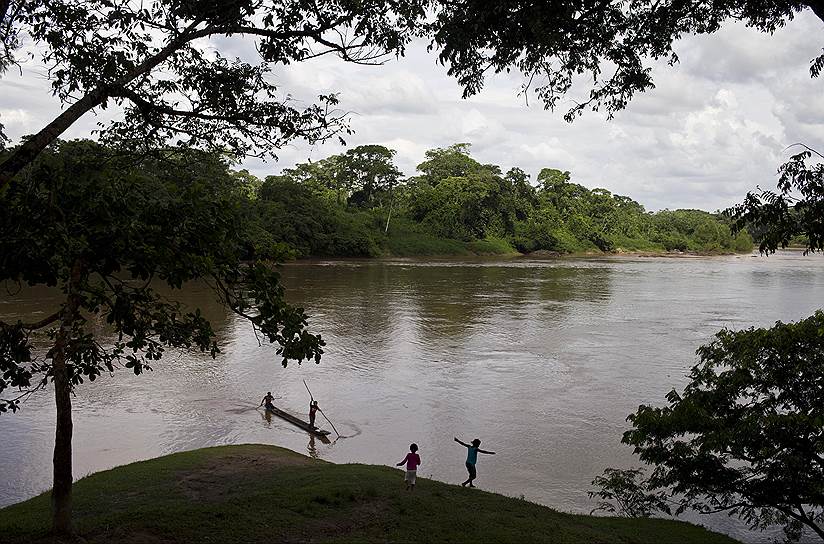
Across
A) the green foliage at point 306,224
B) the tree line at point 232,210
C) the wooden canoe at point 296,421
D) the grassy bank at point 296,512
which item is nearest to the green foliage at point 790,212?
the tree line at point 232,210

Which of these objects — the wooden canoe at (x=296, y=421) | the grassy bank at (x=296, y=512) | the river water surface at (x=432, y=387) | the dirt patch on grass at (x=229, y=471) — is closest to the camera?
the grassy bank at (x=296, y=512)

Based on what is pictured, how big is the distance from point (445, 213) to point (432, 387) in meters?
75.5

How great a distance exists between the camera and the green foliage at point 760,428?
1054cm

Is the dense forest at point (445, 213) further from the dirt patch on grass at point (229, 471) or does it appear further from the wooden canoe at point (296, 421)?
the dirt patch on grass at point (229, 471)

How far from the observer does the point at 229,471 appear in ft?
Answer: 41.1

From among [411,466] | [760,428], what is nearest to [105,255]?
[411,466]

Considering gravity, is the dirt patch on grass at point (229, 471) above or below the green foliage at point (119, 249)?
below

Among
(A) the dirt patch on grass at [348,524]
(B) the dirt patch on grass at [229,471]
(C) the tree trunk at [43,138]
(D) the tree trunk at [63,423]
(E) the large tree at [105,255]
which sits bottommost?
(B) the dirt patch on grass at [229,471]

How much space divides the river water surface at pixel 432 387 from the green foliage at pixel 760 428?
8.21ft

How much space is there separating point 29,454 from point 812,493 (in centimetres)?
1617

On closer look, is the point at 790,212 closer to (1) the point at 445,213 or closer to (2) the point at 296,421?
(2) the point at 296,421

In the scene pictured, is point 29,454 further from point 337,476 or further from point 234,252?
point 234,252

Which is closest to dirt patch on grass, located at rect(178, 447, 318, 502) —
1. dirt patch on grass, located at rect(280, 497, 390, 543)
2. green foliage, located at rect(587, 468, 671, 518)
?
dirt patch on grass, located at rect(280, 497, 390, 543)

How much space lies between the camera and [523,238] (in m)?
105
